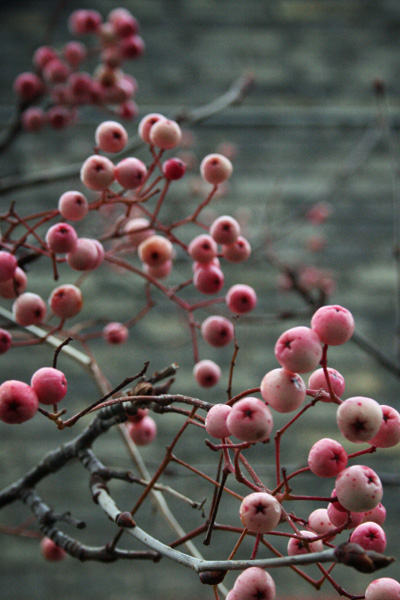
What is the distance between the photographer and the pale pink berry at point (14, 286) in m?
0.45

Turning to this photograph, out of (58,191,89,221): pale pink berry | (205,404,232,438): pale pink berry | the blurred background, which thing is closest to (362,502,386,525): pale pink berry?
(205,404,232,438): pale pink berry

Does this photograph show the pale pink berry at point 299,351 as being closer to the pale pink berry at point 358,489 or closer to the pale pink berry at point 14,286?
the pale pink berry at point 358,489

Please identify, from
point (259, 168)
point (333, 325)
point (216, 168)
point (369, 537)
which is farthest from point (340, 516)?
point (259, 168)

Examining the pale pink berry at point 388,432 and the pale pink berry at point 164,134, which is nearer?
the pale pink berry at point 388,432

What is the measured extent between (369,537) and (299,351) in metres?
0.13

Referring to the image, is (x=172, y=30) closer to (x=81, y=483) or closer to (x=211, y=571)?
(x=81, y=483)

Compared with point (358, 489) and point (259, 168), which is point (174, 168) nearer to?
point (358, 489)

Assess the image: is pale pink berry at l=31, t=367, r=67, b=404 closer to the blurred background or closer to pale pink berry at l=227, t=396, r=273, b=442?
pale pink berry at l=227, t=396, r=273, b=442

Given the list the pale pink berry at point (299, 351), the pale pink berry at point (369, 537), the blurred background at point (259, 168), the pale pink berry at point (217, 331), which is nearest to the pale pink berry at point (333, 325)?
the pale pink berry at point (299, 351)

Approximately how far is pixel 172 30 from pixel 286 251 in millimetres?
909

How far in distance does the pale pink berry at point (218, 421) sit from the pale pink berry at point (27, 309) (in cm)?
22

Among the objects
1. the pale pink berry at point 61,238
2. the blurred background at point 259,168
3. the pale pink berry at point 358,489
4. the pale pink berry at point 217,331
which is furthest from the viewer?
the blurred background at point 259,168

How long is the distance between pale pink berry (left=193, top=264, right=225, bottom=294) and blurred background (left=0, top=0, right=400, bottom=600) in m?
1.13

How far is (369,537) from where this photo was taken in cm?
32
